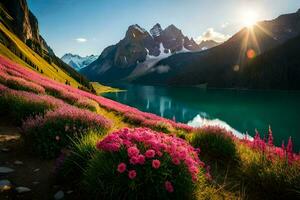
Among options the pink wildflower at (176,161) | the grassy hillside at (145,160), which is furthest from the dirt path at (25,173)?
the pink wildflower at (176,161)

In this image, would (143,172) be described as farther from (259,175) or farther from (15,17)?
(15,17)

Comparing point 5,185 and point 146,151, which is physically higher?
point 146,151

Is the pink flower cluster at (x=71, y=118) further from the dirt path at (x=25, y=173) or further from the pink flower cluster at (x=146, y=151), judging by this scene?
the pink flower cluster at (x=146, y=151)

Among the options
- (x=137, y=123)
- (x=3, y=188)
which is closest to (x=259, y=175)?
(x=3, y=188)

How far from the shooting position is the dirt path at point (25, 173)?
5.16m

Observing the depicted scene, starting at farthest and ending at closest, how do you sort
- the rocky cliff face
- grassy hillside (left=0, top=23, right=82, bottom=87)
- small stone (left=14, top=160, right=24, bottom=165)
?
the rocky cliff face < grassy hillside (left=0, top=23, right=82, bottom=87) < small stone (left=14, top=160, right=24, bottom=165)

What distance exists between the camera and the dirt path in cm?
516

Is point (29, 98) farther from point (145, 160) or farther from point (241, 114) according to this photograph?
point (241, 114)

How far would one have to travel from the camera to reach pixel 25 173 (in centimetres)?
620

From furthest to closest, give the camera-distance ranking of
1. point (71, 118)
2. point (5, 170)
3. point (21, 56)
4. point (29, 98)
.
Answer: point (21, 56) → point (29, 98) → point (71, 118) → point (5, 170)

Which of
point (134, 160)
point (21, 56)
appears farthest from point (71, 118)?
point (21, 56)

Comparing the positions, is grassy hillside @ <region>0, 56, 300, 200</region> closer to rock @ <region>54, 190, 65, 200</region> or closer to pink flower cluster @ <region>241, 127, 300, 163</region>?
pink flower cluster @ <region>241, 127, 300, 163</region>

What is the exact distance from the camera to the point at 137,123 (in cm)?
1675

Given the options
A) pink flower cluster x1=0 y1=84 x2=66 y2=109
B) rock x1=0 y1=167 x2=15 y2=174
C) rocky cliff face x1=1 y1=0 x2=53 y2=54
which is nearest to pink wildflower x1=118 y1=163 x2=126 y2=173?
rock x1=0 y1=167 x2=15 y2=174
